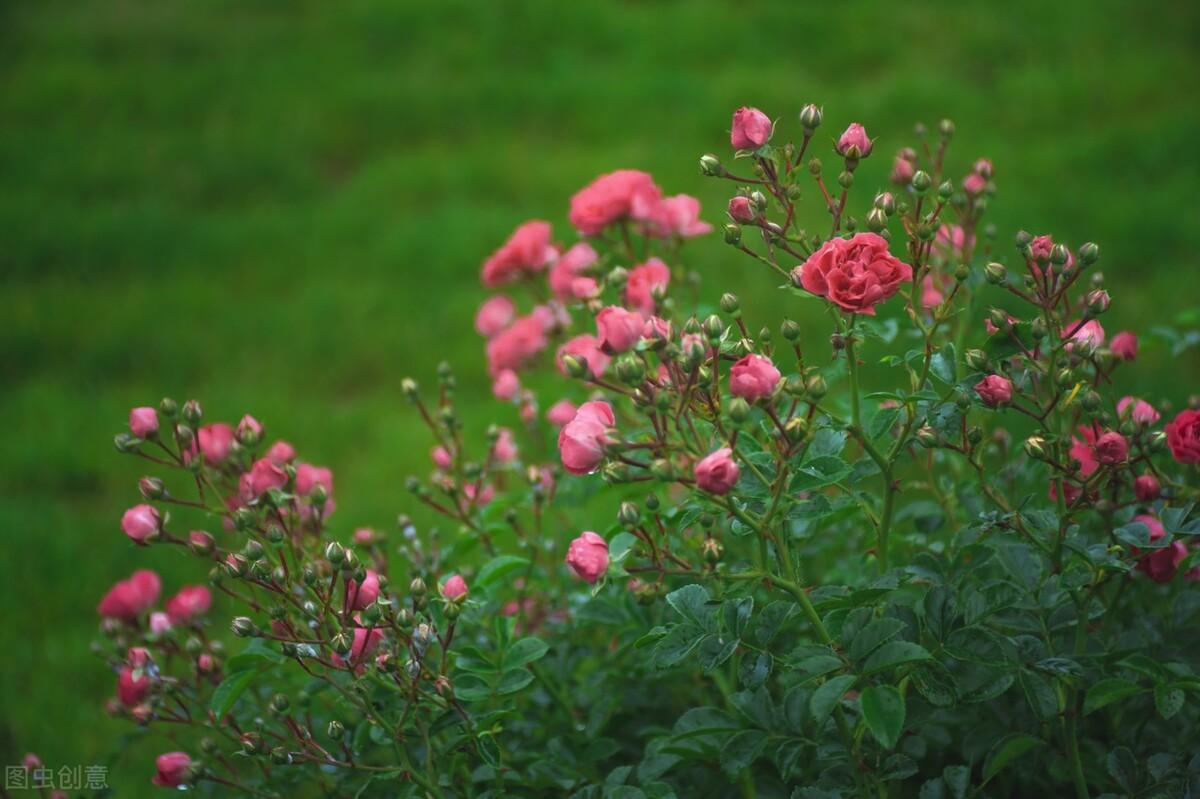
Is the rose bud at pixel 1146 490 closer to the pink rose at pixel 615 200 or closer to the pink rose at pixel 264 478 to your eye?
the pink rose at pixel 615 200

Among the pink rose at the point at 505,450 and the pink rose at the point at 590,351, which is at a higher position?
the pink rose at the point at 505,450

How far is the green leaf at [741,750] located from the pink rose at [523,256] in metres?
0.87

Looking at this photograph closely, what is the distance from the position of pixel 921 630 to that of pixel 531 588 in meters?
0.69

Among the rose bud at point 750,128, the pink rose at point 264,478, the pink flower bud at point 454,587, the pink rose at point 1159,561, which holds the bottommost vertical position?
the pink rose at point 1159,561

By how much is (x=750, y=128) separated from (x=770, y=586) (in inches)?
19.0

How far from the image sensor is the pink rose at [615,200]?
160 cm

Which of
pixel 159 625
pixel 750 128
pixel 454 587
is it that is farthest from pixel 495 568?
pixel 750 128

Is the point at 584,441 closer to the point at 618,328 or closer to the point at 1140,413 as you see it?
the point at 618,328

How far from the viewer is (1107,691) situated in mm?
1153

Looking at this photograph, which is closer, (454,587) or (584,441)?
(584,441)

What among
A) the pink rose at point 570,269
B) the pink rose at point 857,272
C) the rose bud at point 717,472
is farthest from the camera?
the pink rose at point 570,269

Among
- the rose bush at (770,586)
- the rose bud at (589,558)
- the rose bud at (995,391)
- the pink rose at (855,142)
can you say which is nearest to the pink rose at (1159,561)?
the rose bush at (770,586)

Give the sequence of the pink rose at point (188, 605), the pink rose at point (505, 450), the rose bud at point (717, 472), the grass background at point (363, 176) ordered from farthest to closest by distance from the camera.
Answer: the grass background at point (363, 176), the pink rose at point (505, 450), the pink rose at point (188, 605), the rose bud at point (717, 472)

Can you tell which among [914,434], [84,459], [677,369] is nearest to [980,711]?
[914,434]
